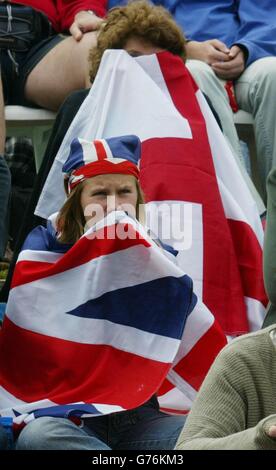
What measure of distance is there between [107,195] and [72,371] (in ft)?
2.12

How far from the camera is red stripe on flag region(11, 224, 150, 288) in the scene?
405cm

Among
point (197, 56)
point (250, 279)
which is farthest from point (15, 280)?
point (197, 56)

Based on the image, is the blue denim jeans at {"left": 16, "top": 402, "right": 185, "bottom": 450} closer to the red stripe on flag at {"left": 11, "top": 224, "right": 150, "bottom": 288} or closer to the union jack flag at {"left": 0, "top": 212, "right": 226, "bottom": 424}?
the union jack flag at {"left": 0, "top": 212, "right": 226, "bottom": 424}

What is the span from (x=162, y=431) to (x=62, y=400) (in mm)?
321

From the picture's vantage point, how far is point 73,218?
4.22m

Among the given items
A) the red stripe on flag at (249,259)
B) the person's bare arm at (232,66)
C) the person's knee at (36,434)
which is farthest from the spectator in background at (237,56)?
the person's knee at (36,434)

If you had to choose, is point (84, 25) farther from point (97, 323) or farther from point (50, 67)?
point (97, 323)

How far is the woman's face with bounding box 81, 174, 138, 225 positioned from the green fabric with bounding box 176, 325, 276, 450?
4.00ft

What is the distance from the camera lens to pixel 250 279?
4.79 m

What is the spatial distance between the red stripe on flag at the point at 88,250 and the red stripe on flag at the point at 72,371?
19 cm

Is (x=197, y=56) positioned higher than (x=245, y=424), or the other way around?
(x=245, y=424)

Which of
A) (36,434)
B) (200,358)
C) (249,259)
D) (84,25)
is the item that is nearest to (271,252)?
(200,358)

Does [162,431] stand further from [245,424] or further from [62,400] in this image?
[245,424]

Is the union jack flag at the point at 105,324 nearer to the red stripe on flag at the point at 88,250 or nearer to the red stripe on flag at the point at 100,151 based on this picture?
the red stripe on flag at the point at 88,250
